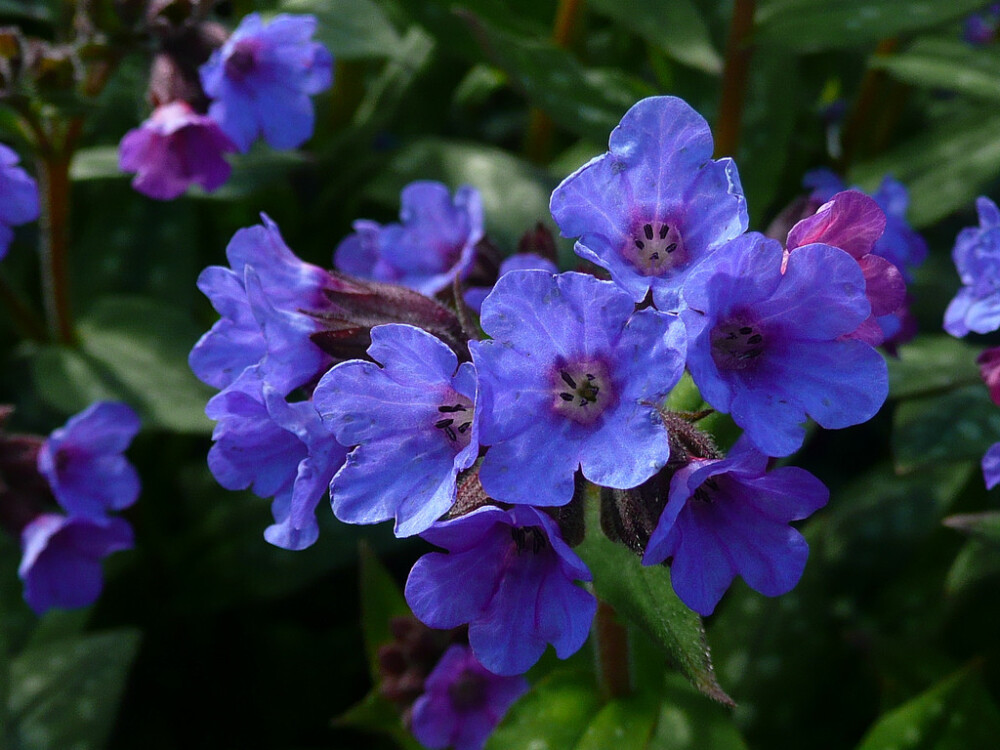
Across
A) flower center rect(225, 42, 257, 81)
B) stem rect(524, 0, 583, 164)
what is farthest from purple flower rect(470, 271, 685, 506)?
stem rect(524, 0, 583, 164)

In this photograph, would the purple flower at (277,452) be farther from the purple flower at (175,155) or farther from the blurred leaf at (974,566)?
the blurred leaf at (974,566)

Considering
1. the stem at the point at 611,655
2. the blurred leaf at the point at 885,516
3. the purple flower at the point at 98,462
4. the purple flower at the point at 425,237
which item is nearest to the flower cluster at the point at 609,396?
the stem at the point at 611,655

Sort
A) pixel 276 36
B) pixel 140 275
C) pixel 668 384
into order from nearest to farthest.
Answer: pixel 668 384 < pixel 276 36 < pixel 140 275

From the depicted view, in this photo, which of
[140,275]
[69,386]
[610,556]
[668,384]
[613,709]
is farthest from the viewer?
[140,275]

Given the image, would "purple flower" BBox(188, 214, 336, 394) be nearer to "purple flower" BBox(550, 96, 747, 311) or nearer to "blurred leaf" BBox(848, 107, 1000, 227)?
"purple flower" BBox(550, 96, 747, 311)

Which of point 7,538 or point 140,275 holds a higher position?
point 140,275

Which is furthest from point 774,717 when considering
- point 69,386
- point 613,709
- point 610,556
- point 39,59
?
point 39,59

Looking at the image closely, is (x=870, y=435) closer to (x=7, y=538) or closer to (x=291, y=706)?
(x=291, y=706)
